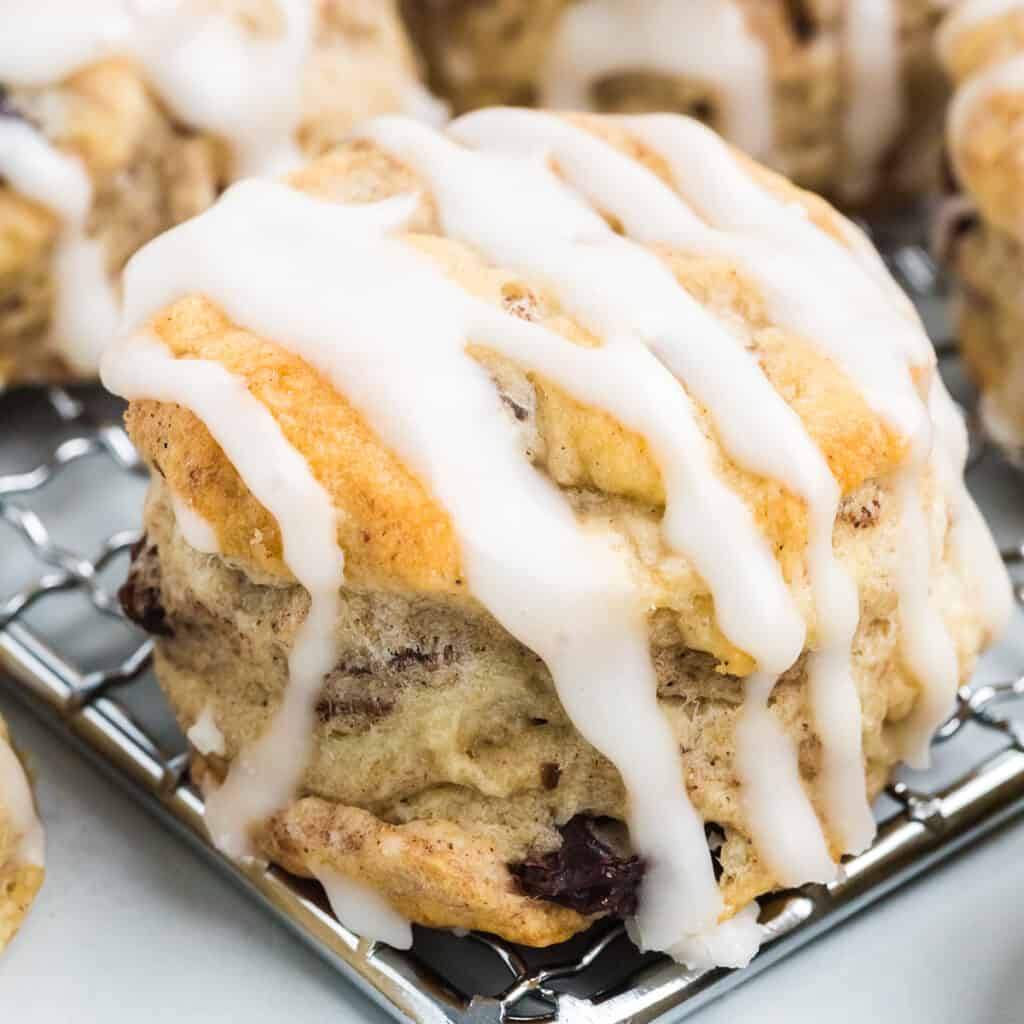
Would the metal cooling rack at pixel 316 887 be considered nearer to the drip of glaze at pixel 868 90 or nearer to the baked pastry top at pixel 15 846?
the baked pastry top at pixel 15 846

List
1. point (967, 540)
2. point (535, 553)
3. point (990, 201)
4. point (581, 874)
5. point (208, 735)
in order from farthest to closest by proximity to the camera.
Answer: point (990, 201), point (967, 540), point (208, 735), point (581, 874), point (535, 553)

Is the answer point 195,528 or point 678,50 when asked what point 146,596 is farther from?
point 678,50

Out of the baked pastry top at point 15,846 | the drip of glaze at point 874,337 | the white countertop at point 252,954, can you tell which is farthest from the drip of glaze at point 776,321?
the baked pastry top at point 15,846

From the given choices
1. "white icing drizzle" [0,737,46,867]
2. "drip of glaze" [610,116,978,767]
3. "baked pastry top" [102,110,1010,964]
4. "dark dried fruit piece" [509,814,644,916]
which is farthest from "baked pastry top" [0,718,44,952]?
"drip of glaze" [610,116,978,767]

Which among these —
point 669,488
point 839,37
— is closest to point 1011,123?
point 839,37

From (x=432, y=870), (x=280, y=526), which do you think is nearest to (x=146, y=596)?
(x=280, y=526)
